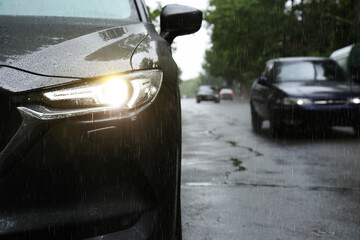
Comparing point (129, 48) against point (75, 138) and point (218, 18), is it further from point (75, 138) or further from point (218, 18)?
point (218, 18)

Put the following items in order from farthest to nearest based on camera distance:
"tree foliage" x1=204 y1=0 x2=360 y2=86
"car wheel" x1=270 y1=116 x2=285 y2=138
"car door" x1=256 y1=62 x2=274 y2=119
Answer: "tree foliage" x1=204 y1=0 x2=360 y2=86, "car door" x1=256 y1=62 x2=274 y2=119, "car wheel" x1=270 y1=116 x2=285 y2=138

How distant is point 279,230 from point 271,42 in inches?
1293

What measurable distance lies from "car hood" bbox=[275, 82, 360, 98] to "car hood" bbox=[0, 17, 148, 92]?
728 cm

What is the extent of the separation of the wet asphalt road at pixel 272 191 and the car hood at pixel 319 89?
93 centimetres

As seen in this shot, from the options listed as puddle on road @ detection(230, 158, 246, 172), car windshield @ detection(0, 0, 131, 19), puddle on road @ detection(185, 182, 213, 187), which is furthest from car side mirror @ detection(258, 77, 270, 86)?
car windshield @ detection(0, 0, 131, 19)

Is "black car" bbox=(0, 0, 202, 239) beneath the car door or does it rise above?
above

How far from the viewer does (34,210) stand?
1.86m

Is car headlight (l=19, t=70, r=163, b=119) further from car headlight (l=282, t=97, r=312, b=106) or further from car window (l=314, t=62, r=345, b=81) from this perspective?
car window (l=314, t=62, r=345, b=81)

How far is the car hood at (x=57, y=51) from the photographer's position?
6.27ft

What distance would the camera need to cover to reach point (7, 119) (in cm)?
183

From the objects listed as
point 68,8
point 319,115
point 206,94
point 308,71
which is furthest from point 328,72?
point 206,94

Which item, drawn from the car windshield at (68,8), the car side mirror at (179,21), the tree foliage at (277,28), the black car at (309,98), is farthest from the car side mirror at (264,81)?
the tree foliage at (277,28)

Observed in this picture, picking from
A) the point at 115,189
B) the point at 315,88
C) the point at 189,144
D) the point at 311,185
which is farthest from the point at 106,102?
the point at 315,88

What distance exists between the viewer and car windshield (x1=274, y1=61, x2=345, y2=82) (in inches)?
410
